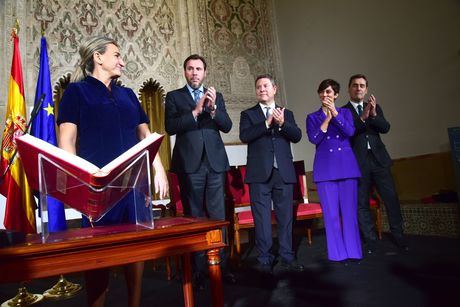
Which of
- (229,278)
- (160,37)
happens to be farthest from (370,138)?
(160,37)

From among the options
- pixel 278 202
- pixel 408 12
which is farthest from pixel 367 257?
pixel 408 12

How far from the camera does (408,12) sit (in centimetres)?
462

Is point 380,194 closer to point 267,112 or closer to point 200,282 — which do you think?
point 267,112

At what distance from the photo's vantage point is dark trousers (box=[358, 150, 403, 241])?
3.37 m

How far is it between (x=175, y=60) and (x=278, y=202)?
3.83 meters

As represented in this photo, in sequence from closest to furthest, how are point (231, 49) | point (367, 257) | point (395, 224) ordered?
point (367, 257) → point (395, 224) → point (231, 49)

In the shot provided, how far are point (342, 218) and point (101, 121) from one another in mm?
2101

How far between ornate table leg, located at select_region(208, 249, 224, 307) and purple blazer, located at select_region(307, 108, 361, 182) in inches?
67.2

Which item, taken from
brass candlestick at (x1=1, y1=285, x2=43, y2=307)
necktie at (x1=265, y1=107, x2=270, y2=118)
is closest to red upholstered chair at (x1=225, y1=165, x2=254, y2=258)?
necktie at (x1=265, y1=107, x2=270, y2=118)

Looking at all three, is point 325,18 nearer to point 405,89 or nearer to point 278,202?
point 405,89

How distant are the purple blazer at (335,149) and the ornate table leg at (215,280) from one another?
5.60 feet

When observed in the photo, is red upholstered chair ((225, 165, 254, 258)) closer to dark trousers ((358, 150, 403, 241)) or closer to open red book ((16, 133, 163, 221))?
dark trousers ((358, 150, 403, 241))

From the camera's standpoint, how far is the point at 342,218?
9.49 feet

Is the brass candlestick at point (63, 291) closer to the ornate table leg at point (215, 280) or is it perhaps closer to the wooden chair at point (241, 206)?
the wooden chair at point (241, 206)
